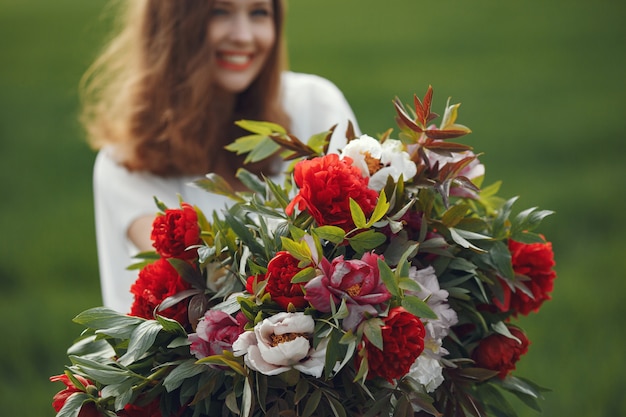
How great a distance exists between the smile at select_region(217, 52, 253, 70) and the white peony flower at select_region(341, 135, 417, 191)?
3.89 ft

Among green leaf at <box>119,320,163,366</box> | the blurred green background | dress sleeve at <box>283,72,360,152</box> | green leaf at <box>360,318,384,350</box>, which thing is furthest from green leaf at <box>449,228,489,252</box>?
the blurred green background

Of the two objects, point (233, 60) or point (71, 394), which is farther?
point (233, 60)

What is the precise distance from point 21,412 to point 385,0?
7475mm

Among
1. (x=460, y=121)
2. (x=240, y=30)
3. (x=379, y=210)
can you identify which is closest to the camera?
(x=379, y=210)

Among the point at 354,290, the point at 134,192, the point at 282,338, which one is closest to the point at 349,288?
the point at 354,290

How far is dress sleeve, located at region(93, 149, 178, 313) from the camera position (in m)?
2.49

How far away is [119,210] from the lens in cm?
251

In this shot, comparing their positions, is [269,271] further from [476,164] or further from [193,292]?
[476,164]

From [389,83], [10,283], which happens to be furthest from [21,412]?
[389,83]

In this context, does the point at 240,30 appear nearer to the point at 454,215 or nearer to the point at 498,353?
the point at 454,215

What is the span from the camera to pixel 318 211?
126 centimetres

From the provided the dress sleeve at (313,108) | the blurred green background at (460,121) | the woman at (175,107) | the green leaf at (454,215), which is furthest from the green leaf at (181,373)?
the blurred green background at (460,121)

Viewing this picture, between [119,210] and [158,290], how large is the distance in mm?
1161

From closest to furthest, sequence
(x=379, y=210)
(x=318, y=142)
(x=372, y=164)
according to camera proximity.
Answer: (x=379, y=210)
(x=372, y=164)
(x=318, y=142)
